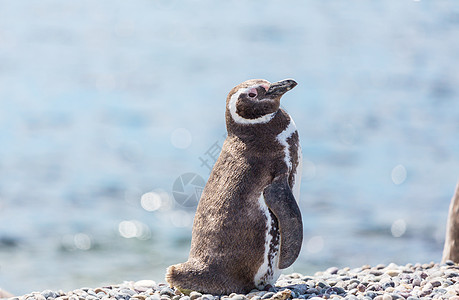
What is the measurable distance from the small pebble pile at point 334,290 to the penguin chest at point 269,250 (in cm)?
8

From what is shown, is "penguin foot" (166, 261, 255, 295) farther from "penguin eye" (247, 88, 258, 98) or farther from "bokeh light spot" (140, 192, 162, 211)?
"bokeh light spot" (140, 192, 162, 211)

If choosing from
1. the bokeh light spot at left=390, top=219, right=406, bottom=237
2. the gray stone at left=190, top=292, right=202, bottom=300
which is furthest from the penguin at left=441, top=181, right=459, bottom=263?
the bokeh light spot at left=390, top=219, right=406, bottom=237

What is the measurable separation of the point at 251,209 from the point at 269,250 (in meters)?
0.30

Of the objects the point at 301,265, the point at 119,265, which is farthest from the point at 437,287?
the point at 119,265

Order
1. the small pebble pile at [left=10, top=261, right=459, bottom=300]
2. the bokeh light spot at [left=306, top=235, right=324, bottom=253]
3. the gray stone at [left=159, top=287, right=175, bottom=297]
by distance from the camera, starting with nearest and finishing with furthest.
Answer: the small pebble pile at [left=10, top=261, right=459, bottom=300]
the gray stone at [left=159, top=287, right=175, bottom=297]
the bokeh light spot at [left=306, top=235, right=324, bottom=253]

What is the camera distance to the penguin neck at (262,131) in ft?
17.5

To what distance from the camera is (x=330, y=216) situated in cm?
1350

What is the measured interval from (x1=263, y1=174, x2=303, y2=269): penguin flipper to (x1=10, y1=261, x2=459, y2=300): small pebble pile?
0.26 meters

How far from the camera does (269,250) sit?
521 centimetres

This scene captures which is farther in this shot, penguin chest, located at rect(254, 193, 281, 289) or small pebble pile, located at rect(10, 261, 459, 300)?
penguin chest, located at rect(254, 193, 281, 289)

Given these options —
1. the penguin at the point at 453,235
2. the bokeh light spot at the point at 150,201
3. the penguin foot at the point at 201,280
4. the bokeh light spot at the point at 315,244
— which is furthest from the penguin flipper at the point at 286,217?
the bokeh light spot at the point at 150,201

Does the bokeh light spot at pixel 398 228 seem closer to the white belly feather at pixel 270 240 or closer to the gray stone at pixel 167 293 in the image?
the white belly feather at pixel 270 240

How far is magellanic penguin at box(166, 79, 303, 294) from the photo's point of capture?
17.0 ft

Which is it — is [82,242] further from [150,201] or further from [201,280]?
[201,280]
